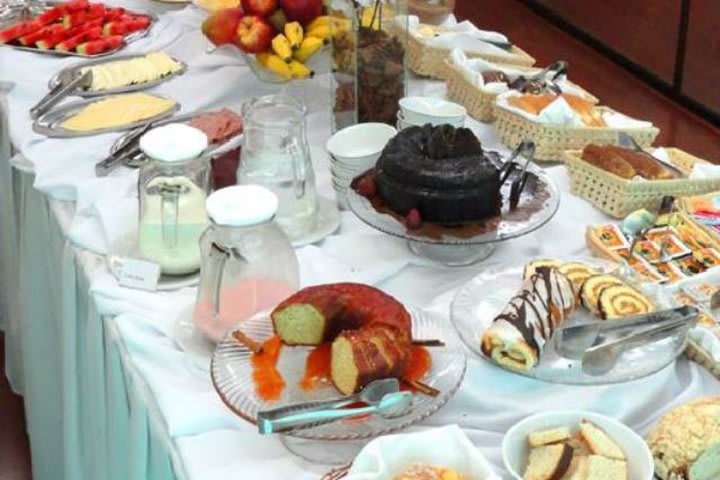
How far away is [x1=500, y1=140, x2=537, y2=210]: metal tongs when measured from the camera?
1244mm

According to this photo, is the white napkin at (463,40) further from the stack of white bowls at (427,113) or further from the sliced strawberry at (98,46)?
the sliced strawberry at (98,46)

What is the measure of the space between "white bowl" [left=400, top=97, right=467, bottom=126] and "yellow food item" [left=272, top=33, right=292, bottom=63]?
0.21 meters

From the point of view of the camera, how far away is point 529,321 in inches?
39.6

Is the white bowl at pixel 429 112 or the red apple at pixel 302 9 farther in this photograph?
the red apple at pixel 302 9

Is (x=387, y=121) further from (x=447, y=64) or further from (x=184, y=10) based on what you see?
Result: (x=184, y=10)

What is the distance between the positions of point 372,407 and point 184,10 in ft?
4.33

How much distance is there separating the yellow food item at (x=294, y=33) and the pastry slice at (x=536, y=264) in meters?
0.61

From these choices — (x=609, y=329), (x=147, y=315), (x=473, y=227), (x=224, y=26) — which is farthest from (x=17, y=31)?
(x=609, y=329)

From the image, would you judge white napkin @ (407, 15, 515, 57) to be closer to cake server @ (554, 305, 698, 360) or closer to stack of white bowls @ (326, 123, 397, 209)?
stack of white bowls @ (326, 123, 397, 209)

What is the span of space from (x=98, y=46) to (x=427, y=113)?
690 mm

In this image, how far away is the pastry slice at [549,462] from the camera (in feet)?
2.69

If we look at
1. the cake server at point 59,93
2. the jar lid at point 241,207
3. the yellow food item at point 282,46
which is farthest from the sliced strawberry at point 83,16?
the jar lid at point 241,207

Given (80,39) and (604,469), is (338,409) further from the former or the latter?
(80,39)

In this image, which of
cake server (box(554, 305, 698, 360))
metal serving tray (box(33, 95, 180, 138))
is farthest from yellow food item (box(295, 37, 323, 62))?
cake server (box(554, 305, 698, 360))
